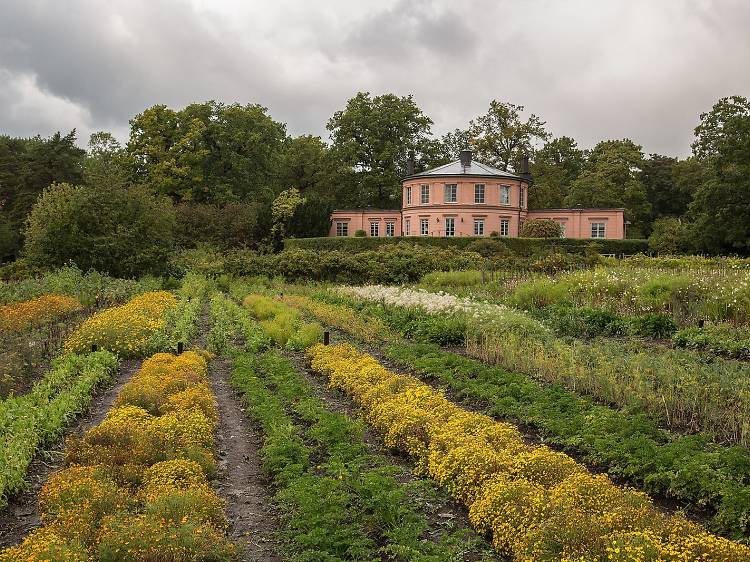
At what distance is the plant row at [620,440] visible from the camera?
647 cm

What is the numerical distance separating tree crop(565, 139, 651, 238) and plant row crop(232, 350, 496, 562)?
187ft

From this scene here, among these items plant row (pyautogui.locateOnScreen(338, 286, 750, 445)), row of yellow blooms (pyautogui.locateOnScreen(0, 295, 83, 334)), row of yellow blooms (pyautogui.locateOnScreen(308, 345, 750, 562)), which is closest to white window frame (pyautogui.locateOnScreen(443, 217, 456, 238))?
row of yellow blooms (pyautogui.locateOnScreen(0, 295, 83, 334))

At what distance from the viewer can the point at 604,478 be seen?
6488 millimetres

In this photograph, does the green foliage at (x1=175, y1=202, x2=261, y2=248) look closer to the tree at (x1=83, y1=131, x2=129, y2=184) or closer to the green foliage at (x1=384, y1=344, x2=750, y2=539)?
the tree at (x1=83, y1=131, x2=129, y2=184)

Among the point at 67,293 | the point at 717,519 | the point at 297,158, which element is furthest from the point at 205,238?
the point at 717,519

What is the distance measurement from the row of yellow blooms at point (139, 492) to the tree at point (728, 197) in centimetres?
4104

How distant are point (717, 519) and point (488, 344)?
783 cm

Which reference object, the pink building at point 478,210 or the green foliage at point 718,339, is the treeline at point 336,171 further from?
the green foliage at point 718,339

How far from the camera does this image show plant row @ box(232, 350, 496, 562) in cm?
575

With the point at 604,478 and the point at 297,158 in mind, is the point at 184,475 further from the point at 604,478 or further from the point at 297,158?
the point at 297,158

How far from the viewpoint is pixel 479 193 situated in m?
53.6

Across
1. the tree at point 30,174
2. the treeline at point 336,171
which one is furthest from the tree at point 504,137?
the tree at point 30,174

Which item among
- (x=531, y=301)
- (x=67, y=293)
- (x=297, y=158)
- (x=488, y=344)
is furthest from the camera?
(x=297, y=158)

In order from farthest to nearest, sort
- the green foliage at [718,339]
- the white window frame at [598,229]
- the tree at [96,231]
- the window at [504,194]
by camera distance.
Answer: the window at [504,194], the white window frame at [598,229], the tree at [96,231], the green foliage at [718,339]
